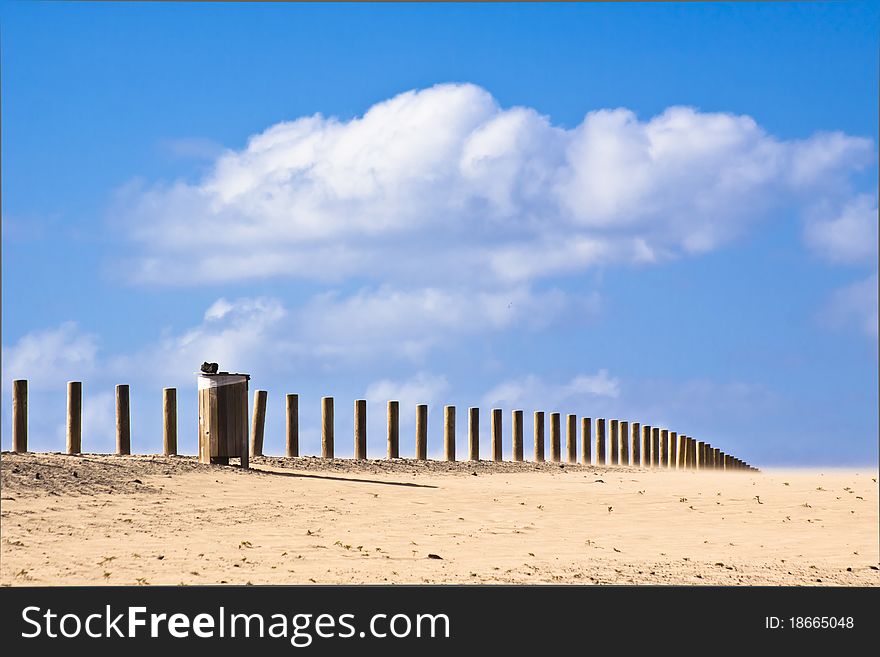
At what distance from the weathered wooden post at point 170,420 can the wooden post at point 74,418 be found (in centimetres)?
163

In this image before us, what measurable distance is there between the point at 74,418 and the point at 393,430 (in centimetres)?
857

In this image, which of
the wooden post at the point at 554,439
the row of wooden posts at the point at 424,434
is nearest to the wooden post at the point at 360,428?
the row of wooden posts at the point at 424,434

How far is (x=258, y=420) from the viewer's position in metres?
26.0

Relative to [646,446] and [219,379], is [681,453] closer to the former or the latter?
[646,446]

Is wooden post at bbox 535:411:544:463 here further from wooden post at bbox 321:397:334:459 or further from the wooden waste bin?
the wooden waste bin

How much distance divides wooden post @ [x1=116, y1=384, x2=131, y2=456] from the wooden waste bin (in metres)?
2.14

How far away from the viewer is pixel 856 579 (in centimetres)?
1476

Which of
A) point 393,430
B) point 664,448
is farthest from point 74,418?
point 664,448

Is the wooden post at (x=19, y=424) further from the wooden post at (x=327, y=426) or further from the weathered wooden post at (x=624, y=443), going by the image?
the weathered wooden post at (x=624, y=443)

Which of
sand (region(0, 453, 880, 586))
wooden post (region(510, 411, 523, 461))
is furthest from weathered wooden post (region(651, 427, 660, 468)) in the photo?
sand (region(0, 453, 880, 586))
